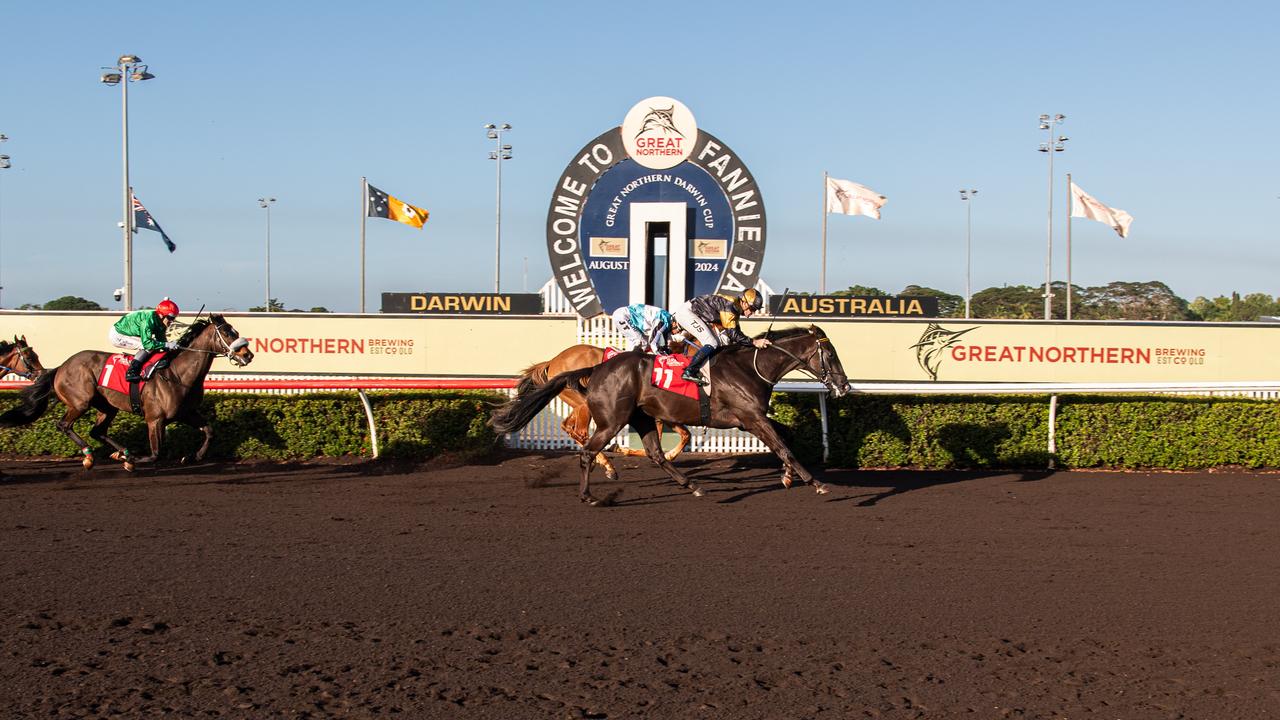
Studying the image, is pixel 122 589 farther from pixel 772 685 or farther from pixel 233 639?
pixel 772 685

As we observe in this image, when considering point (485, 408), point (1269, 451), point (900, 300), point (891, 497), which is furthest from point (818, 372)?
point (900, 300)

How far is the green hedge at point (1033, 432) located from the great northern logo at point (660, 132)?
3.22m

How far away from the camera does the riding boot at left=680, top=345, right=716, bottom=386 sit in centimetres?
975

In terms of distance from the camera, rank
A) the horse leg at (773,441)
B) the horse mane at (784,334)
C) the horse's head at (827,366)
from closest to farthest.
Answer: the horse leg at (773,441)
the horse's head at (827,366)
the horse mane at (784,334)

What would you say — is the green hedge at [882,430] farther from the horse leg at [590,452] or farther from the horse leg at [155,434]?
the horse leg at [590,452]

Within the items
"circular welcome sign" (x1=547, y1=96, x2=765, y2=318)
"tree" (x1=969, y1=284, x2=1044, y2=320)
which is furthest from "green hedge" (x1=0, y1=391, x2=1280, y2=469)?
"tree" (x1=969, y1=284, x2=1044, y2=320)

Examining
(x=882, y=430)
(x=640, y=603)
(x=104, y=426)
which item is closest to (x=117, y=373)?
(x=104, y=426)

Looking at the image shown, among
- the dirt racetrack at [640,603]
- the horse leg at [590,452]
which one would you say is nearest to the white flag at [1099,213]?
the dirt racetrack at [640,603]

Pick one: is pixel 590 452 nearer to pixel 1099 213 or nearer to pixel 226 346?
pixel 226 346

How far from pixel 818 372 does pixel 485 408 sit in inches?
187

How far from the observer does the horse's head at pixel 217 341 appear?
10.9 meters

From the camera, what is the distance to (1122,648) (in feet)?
17.2

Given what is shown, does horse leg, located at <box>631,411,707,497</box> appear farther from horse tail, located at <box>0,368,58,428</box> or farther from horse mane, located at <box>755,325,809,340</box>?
horse tail, located at <box>0,368,58,428</box>

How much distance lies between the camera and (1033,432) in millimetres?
11992
